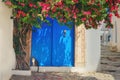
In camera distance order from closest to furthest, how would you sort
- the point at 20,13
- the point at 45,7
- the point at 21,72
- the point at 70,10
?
the point at 45,7
the point at 70,10
the point at 20,13
the point at 21,72

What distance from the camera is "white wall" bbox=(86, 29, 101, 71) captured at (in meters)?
10.2

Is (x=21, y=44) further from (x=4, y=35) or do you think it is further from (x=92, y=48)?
(x=92, y=48)

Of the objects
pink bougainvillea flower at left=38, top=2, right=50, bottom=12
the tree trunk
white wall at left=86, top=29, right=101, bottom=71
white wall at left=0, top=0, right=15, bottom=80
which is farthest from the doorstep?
pink bougainvillea flower at left=38, top=2, right=50, bottom=12

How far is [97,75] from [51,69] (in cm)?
160

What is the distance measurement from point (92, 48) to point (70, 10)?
13.9 ft

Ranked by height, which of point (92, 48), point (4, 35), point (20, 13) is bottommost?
point (92, 48)

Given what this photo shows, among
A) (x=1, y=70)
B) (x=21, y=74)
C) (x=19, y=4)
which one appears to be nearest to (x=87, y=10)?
(x=19, y=4)

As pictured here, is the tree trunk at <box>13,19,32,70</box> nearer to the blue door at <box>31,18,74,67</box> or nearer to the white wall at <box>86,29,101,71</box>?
the blue door at <box>31,18,74,67</box>

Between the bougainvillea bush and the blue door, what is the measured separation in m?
3.53

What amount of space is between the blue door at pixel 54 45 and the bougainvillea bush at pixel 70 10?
3527 mm

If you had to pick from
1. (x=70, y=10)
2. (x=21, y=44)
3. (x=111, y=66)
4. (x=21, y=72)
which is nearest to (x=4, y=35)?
(x=70, y=10)

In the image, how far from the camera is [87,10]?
6258 mm

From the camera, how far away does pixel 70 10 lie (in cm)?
622

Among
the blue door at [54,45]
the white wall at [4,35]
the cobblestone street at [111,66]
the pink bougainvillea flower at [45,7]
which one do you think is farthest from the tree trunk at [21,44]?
the cobblestone street at [111,66]
